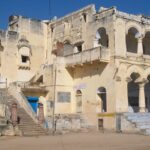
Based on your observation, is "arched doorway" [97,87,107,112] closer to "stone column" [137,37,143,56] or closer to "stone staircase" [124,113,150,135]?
"stone staircase" [124,113,150,135]

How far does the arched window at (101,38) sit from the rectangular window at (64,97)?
16.7ft

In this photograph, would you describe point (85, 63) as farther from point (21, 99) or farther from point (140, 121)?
point (140, 121)

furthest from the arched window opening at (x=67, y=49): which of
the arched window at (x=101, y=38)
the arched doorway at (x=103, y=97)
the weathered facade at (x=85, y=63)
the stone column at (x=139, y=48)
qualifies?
the stone column at (x=139, y=48)

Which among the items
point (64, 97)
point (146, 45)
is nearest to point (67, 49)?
point (64, 97)

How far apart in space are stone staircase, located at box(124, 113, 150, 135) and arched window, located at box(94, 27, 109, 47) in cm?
745

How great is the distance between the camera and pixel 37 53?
36.7 metres

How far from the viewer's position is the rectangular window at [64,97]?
31.5 meters

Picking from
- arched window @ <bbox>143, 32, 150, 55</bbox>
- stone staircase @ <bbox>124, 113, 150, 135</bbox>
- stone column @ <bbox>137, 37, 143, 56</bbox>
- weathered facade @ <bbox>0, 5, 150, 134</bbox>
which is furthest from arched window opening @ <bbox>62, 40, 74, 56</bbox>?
stone staircase @ <bbox>124, 113, 150, 135</bbox>

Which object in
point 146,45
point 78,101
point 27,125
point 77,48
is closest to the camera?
point 27,125

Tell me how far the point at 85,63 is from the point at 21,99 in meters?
Result: 6.72

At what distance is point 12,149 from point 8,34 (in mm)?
→ 20369

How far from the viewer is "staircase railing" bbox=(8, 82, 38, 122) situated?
2603 cm

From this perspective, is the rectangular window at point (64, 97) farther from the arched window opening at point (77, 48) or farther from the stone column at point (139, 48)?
the stone column at point (139, 48)

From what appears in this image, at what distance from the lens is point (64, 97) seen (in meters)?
31.8
